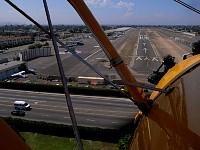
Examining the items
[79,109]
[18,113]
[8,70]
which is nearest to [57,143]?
[79,109]

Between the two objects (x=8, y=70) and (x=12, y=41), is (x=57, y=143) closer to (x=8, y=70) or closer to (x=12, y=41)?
(x=8, y=70)

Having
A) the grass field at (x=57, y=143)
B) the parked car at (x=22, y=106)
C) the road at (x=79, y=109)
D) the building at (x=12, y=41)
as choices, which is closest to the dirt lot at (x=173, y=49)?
the road at (x=79, y=109)

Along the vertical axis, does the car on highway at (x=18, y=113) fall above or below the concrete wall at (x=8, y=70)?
below

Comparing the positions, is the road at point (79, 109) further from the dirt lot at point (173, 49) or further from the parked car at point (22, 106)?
the dirt lot at point (173, 49)

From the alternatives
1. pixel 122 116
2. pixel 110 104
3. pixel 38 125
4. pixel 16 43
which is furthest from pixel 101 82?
pixel 16 43

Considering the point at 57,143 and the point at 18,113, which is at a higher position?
the point at 18,113

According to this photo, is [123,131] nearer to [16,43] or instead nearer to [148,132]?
[148,132]

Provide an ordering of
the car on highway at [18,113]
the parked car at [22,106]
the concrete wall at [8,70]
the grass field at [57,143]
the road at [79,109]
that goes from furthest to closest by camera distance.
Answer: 1. the concrete wall at [8,70]
2. the parked car at [22,106]
3. the car on highway at [18,113]
4. the road at [79,109]
5. the grass field at [57,143]
